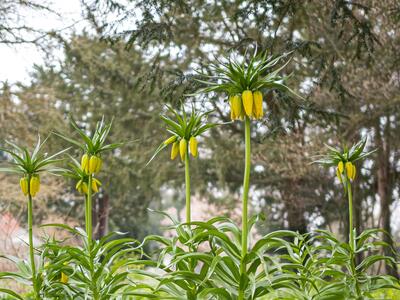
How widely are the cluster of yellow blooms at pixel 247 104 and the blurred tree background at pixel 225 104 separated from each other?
296 cm

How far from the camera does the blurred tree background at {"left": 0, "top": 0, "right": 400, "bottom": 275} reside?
286 inches

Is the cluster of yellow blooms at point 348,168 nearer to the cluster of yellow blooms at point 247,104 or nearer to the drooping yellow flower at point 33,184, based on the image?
the cluster of yellow blooms at point 247,104

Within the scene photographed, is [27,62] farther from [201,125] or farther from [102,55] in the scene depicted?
[201,125]

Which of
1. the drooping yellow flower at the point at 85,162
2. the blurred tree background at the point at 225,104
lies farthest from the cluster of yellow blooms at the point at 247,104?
the blurred tree background at the point at 225,104

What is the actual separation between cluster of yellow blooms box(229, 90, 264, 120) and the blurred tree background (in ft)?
9.72

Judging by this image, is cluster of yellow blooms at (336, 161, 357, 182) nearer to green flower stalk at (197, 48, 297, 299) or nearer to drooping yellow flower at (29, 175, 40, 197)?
green flower stalk at (197, 48, 297, 299)

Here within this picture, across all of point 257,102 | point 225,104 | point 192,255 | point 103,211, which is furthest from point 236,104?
point 103,211

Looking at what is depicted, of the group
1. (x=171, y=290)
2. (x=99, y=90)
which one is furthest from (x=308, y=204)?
(x=171, y=290)

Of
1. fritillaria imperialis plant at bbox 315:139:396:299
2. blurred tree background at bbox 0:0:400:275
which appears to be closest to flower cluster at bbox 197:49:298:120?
fritillaria imperialis plant at bbox 315:139:396:299

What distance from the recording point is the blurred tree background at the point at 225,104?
7.26 meters

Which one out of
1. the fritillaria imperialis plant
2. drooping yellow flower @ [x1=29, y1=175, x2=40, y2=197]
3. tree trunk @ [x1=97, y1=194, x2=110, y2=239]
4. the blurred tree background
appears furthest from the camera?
tree trunk @ [x1=97, y1=194, x2=110, y2=239]

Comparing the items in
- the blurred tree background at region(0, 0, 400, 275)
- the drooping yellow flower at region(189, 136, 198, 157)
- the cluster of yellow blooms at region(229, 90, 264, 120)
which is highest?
the blurred tree background at region(0, 0, 400, 275)

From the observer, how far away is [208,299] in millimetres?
3166

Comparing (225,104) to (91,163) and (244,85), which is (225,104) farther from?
(244,85)
